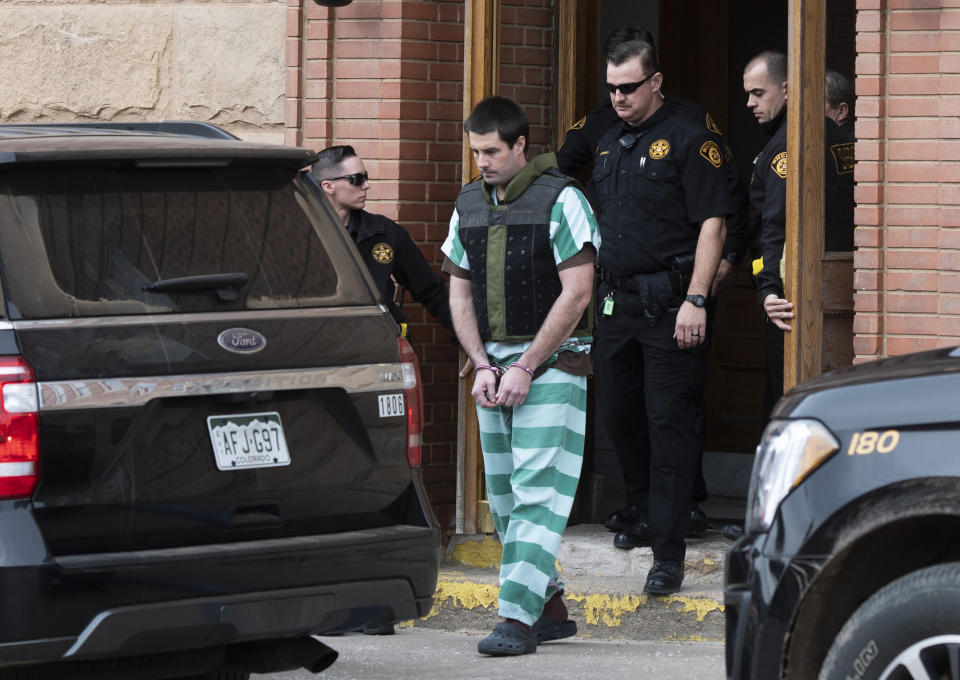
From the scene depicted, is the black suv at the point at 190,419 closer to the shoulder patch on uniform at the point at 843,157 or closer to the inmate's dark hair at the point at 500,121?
the inmate's dark hair at the point at 500,121

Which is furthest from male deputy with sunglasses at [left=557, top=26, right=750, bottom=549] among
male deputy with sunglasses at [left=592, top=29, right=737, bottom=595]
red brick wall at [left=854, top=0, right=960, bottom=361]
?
red brick wall at [left=854, top=0, right=960, bottom=361]

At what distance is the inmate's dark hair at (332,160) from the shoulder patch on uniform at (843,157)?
2.02m

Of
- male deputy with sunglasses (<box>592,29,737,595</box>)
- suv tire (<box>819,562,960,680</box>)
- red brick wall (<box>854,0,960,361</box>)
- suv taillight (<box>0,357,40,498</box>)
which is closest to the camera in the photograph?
suv tire (<box>819,562,960,680</box>)

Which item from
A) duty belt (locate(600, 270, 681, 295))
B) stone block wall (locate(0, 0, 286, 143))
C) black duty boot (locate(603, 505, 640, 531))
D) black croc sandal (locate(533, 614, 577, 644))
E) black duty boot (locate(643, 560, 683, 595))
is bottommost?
black croc sandal (locate(533, 614, 577, 644))

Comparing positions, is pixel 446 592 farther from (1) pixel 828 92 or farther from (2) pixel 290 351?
(2) pixel 290 351

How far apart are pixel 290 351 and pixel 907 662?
1817mm

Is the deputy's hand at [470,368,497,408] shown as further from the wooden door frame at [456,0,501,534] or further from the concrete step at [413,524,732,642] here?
the wooden door frame at [456,0,501,534]

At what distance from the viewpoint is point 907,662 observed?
3.80 metres

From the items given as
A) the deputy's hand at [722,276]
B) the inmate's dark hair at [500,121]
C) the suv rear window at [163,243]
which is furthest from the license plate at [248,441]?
the deputy's hand at [722,276]

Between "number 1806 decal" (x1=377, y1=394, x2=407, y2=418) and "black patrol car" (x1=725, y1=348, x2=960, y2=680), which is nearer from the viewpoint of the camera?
"black patrol car" (x1=725, y1=348, x2=960, y2=680)

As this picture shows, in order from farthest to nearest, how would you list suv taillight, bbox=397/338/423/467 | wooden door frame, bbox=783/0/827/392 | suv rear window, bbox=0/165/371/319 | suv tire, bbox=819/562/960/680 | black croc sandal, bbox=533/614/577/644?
1. wooden door frame, bbox=783/0/827/392
2. black croc sandal, bbox=533/614/577/644
3. suv taillight, bbox=397/338/423/467
4. suv rear window, bbox=0/165/371/319
5. suv tire, bbox=819/562/960/680

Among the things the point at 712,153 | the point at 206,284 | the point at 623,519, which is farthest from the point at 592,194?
the point at 206,284

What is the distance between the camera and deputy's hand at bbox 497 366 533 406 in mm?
6465

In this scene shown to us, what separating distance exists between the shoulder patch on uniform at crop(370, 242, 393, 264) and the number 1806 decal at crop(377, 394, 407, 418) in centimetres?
261
